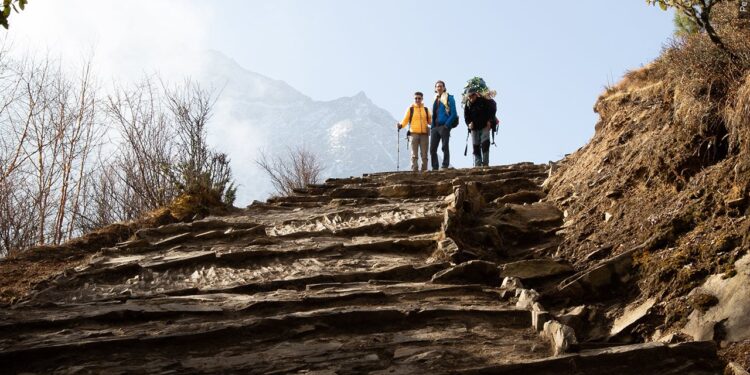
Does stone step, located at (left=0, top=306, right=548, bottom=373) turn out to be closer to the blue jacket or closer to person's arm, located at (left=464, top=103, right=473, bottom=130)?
the blue jacket

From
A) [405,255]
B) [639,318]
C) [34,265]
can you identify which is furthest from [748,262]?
[34,265]

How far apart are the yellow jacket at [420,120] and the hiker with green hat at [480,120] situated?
968 mm

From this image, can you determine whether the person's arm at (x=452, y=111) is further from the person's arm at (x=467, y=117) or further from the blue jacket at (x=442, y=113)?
the person's arm at (x=467, y=117)

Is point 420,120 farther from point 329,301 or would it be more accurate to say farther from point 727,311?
point 727,311

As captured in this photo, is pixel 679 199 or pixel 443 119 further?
pixel 443 119

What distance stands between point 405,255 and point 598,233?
237cm

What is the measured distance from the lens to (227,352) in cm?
516

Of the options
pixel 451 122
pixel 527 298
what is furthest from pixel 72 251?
pixel 451 122

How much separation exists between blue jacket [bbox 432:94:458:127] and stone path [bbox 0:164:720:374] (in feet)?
15.0

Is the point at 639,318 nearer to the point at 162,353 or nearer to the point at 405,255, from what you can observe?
the point at 405,255

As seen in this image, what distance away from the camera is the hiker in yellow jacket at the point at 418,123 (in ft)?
50.6

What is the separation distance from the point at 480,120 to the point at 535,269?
8.47m

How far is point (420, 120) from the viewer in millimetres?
15414

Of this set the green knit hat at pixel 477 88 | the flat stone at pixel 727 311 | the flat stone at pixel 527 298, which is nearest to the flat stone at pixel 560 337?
the flat stone at pixel 527 298
